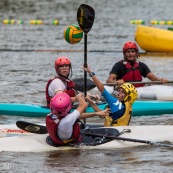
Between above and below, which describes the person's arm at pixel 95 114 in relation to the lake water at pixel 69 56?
above

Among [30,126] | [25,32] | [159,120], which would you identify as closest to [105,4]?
[25,32]

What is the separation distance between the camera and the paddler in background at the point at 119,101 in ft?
38.8

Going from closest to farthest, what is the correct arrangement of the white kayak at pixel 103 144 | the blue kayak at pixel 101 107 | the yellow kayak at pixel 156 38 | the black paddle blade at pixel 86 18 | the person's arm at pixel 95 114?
1. the white kayak at pixel 103 144
2. the person's arm at pixel 95 114
3. the black paddle blade at pixel 86 18
4. the blue kayak at pixel 101 107
5. the yellow kayak at pixel 156 38

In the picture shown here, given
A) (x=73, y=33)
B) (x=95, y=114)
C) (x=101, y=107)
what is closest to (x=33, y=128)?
(x=95, y=114)

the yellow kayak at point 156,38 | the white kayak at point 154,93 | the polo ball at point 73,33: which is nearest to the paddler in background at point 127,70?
the white kayak at point 154,93

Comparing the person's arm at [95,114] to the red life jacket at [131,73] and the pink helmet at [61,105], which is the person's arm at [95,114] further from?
the red life jacket at [131,73]

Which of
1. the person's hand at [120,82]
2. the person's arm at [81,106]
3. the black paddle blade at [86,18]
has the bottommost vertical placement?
the person's hand at [120,82]

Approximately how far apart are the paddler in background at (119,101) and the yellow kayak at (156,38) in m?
11.2

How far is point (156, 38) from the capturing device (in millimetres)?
23188

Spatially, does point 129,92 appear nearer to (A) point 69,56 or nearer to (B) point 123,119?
(B) point 123,119

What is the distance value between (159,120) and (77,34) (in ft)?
8.67

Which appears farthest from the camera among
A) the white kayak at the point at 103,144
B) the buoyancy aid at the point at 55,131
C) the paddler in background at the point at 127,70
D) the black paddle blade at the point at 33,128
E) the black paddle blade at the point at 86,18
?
the paddler in background at the point at 127,70

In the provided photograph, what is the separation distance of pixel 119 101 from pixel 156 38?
11.4 meters

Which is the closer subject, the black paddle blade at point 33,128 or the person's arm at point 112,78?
the black paddle blade at point 33,128
